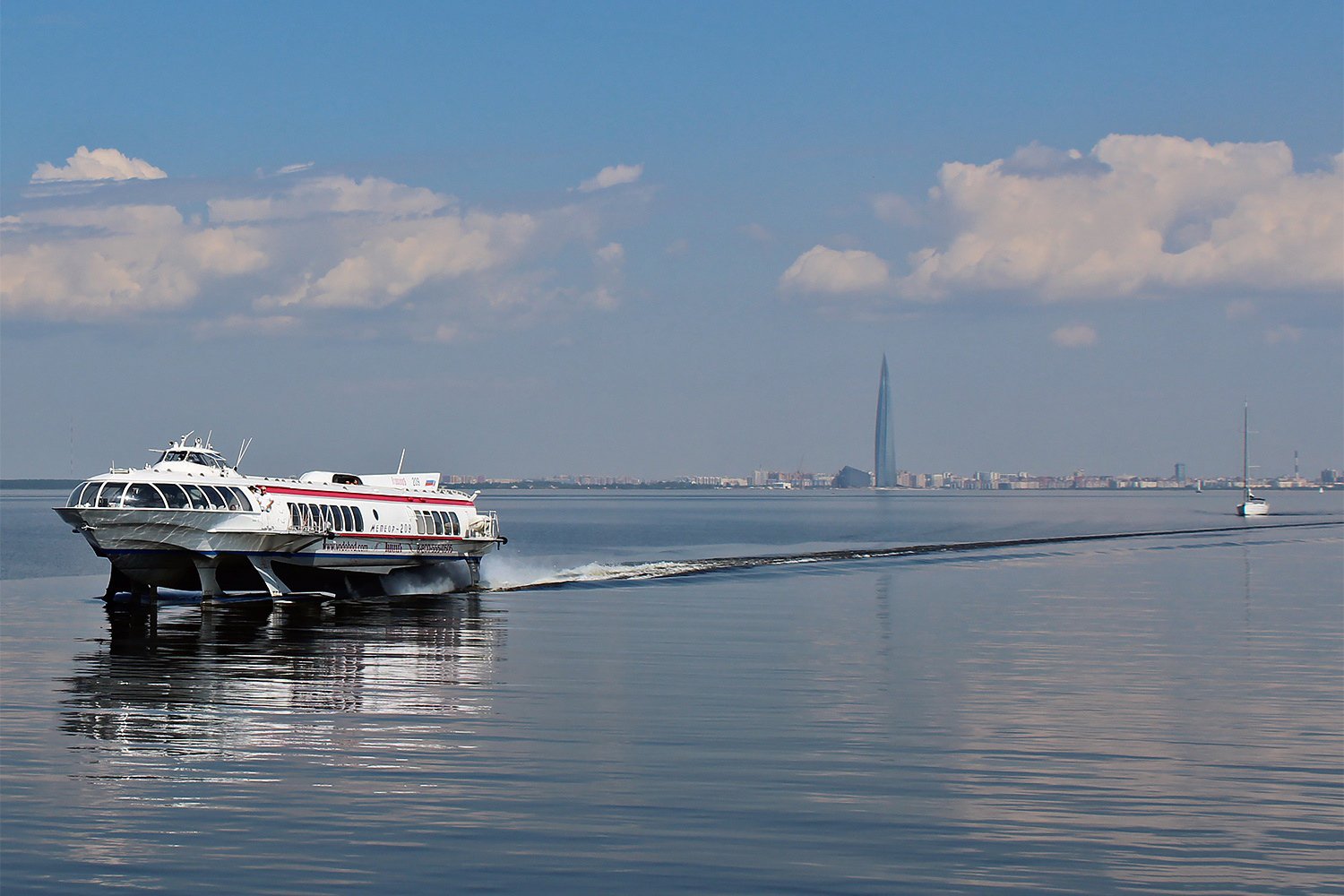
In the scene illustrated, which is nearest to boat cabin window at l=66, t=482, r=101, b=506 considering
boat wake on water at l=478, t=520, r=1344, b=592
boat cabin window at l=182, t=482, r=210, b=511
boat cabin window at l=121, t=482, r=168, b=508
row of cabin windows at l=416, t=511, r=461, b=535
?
boat cabin window at l=121, t=482, r=168, b=508

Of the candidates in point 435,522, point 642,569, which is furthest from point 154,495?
point 642,569

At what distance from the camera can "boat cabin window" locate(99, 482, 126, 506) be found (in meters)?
49.8

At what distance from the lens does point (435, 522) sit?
6300cm

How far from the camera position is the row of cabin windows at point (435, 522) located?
2440 inches

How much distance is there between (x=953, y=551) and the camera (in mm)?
103625

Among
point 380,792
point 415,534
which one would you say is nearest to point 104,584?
point 415,534

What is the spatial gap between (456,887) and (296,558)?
4171 cm

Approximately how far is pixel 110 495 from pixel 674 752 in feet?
111

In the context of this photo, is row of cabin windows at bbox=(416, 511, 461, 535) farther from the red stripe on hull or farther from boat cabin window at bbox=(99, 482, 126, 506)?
boat cabin window at bbox=(99, 482, 126, 506)

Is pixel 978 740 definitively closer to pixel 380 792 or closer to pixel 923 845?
pixel 923 845

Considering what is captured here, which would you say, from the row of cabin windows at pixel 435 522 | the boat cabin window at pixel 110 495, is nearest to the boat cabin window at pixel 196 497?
the boat cabin window at pixel 110 495

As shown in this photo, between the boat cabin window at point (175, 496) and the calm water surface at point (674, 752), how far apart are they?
3.96m

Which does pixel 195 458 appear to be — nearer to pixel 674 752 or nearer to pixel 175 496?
pixel 175 496

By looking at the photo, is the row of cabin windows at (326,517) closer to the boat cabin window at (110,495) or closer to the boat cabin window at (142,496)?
the boat cabin window at (142,496)
